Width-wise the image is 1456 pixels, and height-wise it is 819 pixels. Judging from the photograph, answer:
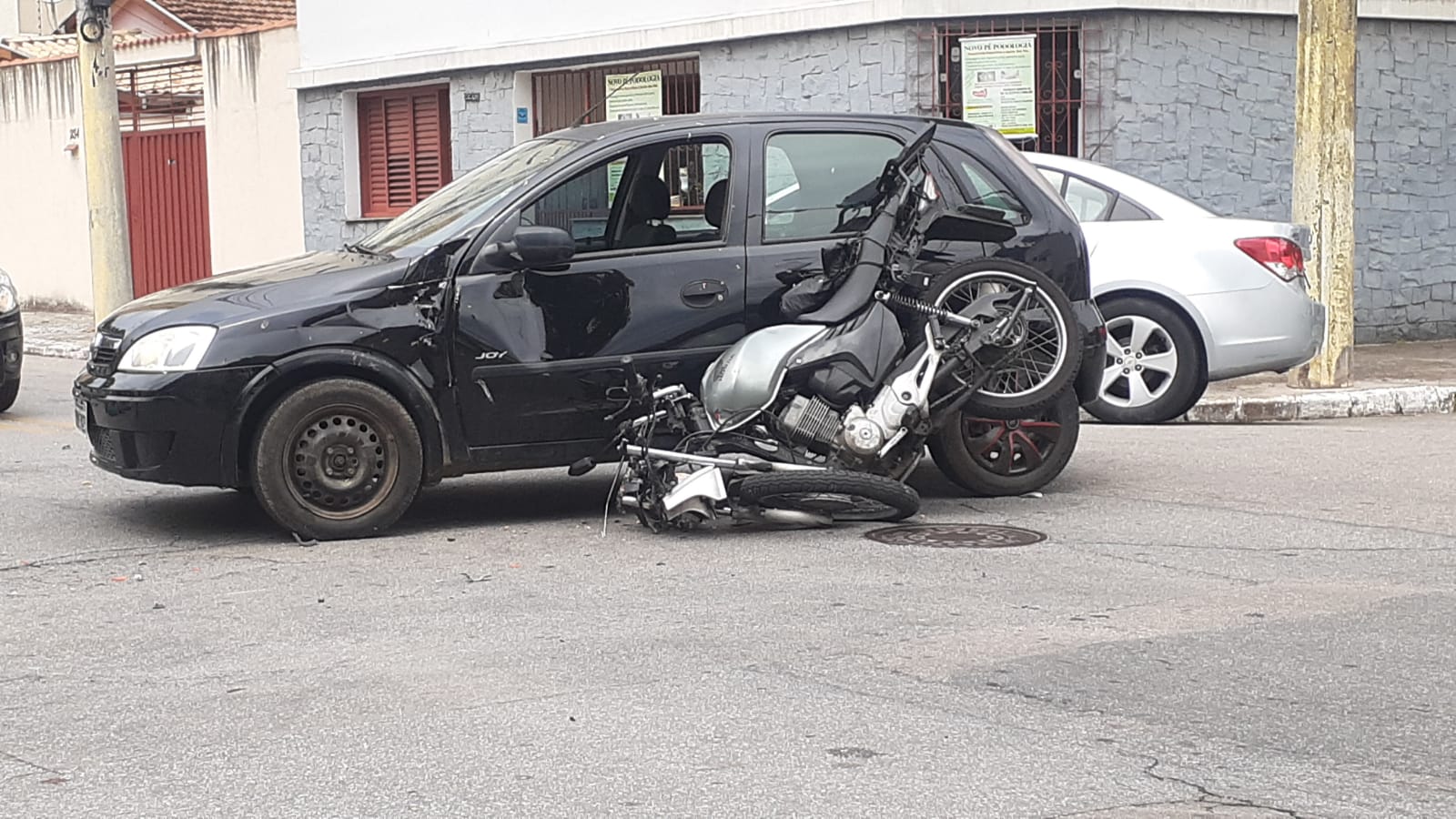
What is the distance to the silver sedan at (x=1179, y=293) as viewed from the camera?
1126cm

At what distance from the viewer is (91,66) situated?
16.4 m

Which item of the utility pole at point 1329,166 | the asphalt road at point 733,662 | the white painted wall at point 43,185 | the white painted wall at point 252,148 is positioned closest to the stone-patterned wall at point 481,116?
the white painted wall at point 252,148

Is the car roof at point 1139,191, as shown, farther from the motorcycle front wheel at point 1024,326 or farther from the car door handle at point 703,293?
the car door handle at point 703,293

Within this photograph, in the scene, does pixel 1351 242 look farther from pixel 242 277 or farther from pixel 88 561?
pixel 88 561

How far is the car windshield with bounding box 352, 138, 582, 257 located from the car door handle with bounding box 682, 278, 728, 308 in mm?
828

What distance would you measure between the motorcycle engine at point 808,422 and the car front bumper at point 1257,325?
4125mm

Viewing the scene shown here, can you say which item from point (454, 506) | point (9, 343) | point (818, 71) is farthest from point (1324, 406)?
point (9, 343)

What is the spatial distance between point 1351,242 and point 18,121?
18423mm

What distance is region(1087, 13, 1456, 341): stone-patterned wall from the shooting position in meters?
15.9

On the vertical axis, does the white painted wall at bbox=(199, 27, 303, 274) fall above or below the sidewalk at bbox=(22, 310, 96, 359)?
above

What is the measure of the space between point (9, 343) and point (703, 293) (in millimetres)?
6173

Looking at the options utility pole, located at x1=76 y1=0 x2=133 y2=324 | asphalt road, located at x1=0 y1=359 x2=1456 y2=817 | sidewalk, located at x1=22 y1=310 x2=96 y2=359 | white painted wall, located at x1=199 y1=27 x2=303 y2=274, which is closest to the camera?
asphalt road, located at x1=0 y1=359 x2=1456 y2=817

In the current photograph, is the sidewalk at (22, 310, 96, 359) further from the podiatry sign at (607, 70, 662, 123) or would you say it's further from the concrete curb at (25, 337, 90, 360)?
the podiatry sign at (607, 70, 662, 123)

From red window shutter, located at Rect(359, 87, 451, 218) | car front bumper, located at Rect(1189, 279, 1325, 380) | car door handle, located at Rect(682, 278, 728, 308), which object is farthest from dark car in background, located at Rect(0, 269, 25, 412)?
red window shutter, located at Rect(359, 87, 451, 218)
